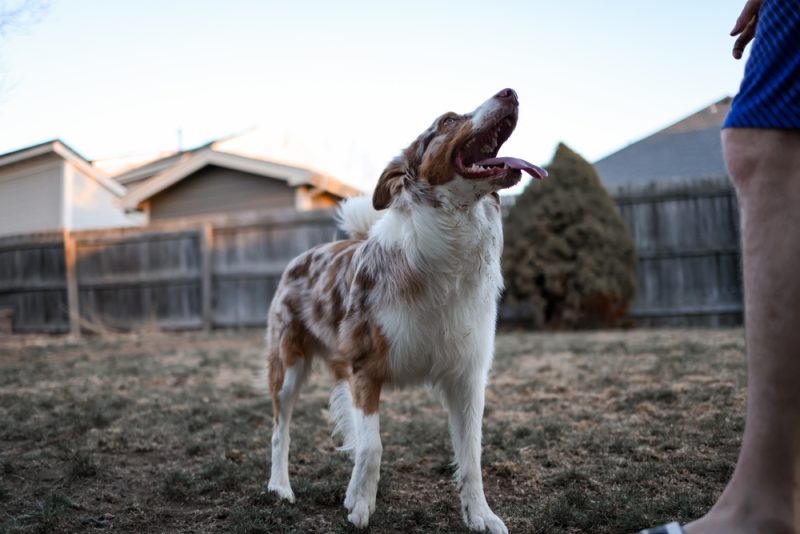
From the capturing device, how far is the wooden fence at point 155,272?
1268 cm

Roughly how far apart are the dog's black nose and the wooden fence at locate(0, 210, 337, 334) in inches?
380

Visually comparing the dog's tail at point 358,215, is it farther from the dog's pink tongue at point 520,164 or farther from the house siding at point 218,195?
the house siding at point 218,195

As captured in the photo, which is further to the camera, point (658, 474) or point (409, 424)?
point (409, 424)

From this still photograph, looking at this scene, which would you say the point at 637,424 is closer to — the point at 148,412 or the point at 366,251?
the point at 366,251

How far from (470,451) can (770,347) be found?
177 cm

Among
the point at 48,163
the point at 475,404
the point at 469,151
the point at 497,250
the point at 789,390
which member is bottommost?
the point at 475,404

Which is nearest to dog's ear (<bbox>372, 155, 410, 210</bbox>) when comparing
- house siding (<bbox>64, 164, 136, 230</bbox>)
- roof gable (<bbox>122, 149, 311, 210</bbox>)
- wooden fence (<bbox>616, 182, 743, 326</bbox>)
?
wooden fence (<bbox>616, 182, 743, 326</bbox>)

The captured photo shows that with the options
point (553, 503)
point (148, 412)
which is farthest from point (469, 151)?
point (148, 412)

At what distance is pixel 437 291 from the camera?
Result: 9.54ft

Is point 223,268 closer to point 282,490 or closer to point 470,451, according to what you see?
point 282,490

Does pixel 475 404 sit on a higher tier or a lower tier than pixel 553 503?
higher

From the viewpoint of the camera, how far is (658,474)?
10.7ft

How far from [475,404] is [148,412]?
3.32 metres

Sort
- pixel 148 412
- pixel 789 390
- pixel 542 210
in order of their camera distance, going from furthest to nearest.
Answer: pixel 542 210
pixel 148 412
pixel 789 390
